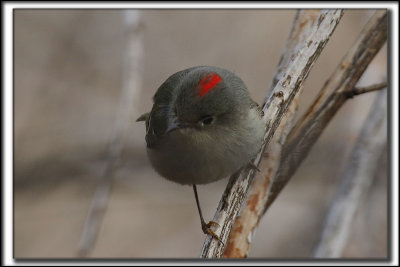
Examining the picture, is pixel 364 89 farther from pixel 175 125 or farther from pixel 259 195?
pixel 175 125

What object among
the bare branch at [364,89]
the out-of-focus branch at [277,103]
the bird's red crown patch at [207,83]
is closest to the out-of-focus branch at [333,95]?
the bare branch at [364,89]

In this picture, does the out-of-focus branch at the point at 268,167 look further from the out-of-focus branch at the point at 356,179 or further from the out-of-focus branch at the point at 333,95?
the out-of-focus branch at the point at 356,179

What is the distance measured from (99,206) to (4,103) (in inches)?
22.5

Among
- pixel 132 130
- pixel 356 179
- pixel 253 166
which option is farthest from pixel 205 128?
pixel 132 130

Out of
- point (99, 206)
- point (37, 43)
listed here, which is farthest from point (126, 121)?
point (37, 43)

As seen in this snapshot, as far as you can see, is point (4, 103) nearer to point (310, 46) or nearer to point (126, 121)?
point (126, 121)

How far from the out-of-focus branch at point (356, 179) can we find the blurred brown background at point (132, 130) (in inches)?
15.3

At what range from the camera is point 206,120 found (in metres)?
1.57

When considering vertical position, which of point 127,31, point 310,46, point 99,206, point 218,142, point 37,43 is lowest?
point 99,206

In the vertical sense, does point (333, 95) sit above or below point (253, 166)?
above

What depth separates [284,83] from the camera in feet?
5.60

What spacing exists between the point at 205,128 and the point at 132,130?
1.56m

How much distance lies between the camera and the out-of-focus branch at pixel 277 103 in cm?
161

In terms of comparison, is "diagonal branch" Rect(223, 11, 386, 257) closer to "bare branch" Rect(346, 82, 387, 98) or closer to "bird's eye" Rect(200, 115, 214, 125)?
"bare branch" Rect(346, 82, 387, 98)
